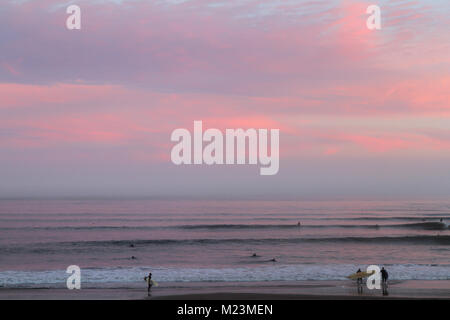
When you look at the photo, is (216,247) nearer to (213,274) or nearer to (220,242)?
(220,242)

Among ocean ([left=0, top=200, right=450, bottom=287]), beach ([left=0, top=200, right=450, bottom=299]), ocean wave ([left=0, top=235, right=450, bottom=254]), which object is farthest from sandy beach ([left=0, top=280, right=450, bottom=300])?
ocean wave ([left=0, top=235, right=450, bottom=254])

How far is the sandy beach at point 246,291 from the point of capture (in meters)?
19.5

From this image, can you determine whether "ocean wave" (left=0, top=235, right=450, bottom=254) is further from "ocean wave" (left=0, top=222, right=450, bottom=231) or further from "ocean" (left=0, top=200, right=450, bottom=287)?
"ocean wave" (left=0, top=222, right=450, bottom=231)

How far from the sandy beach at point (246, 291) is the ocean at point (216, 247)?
1.61m

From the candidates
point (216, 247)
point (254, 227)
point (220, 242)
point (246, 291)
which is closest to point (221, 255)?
point (216, 247)

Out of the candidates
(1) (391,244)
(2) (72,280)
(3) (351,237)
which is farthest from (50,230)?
(1) (391,244)

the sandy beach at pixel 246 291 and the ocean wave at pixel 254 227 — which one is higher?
the ocean wave at pixel 254 227

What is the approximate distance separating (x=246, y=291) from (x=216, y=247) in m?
18.3

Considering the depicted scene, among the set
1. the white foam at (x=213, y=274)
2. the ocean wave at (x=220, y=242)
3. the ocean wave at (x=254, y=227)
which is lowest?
the white foam at (x=213, y=274)

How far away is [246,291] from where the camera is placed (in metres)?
20.8

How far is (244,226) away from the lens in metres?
53.8

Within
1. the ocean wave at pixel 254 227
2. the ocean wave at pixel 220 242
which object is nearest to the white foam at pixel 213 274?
the ocean wave at pixel 220 242

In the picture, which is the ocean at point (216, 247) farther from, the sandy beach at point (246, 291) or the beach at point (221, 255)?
the sandy beach at point (246, 291)
